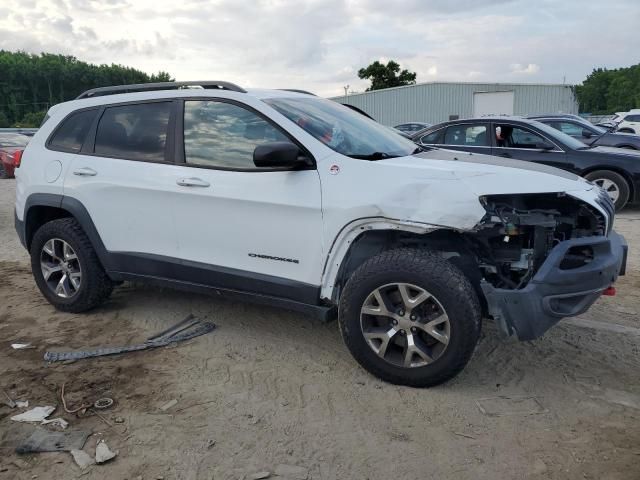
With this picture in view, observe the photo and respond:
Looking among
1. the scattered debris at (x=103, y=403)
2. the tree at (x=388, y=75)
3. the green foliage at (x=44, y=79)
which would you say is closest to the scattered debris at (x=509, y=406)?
the scattered debris at (x=103, y=403)

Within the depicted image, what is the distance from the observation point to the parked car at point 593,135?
11.3m

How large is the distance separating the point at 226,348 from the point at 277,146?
5.26ft

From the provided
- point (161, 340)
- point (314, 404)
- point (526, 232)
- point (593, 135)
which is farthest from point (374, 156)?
point (593, 135)

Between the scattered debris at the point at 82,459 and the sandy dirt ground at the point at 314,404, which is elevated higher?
the sandy dirt ground at the point at 314,404

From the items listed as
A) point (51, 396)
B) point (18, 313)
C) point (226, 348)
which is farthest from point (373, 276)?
point (18, 313)

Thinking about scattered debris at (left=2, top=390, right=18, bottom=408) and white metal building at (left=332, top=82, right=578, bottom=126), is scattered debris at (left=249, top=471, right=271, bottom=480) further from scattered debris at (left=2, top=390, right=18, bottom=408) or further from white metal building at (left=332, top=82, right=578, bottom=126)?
white metal building at (left=332, top=82, right=578, bottom=126)

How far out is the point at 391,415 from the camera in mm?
3223

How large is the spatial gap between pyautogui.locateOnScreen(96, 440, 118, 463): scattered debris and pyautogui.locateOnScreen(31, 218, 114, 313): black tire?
2.00 meters

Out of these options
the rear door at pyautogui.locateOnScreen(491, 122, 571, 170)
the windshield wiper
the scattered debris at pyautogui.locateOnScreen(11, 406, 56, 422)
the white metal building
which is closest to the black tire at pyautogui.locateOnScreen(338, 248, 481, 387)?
the windshield wiper

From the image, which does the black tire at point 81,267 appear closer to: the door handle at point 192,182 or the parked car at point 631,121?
the door handle at point 192,182

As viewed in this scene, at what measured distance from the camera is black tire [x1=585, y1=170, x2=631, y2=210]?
890 centimetres

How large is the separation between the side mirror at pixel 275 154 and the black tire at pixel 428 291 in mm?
811

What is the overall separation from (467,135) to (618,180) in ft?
8.07

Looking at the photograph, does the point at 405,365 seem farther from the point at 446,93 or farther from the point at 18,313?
the point at 446,93
